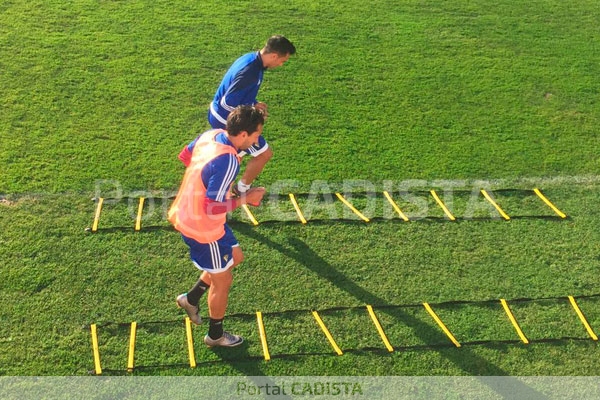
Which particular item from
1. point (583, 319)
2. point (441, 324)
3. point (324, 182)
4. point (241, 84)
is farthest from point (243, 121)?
point (583, 319)

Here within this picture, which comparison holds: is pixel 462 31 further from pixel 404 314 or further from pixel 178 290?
pixel 178 290

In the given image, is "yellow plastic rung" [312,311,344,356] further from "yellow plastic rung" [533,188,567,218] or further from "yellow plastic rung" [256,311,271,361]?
"yellow plastic rung" [533,188,567,218]

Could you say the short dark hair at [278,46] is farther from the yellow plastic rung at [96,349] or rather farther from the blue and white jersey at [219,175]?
the yellow plastic rung at [96,349]

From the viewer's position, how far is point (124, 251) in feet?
21.1

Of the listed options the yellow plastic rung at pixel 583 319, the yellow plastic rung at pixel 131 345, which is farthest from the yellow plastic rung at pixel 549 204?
the yellow plastic rung at pixel 131 345

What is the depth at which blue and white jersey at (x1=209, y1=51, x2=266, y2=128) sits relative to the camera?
6.21 metres

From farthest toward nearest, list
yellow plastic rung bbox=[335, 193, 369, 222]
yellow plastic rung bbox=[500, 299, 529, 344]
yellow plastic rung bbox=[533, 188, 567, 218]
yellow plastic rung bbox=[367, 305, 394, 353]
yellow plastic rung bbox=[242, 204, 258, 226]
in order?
yellow plastic rung bbox=[533, 188, 567, 218] < yellow plastic rung bbox=[335, 193, 369, 222] < yellow plastic rung bbox=[242, 204, 258, 226] < yellow plastic rung bbox=[500, 299, 529, 344] < yellow plastic rung bbox=[367, 305, 394, 353]

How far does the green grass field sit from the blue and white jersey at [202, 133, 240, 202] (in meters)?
1.54

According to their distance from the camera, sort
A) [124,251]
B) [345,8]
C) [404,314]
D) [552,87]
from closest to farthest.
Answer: [404,314], [124,251], [552,87], [345,8]

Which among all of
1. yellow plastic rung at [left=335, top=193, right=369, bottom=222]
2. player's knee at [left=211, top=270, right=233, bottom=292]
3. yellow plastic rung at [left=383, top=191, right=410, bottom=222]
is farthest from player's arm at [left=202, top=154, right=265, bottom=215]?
yellow plastic rung at [left=383, top=191, right=410, bottom=222]

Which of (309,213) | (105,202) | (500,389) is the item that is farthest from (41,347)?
(500,389)

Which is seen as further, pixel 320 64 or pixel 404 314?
pixel 320 64

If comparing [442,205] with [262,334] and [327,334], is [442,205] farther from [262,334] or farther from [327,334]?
[262,334]

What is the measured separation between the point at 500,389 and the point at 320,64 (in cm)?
591
